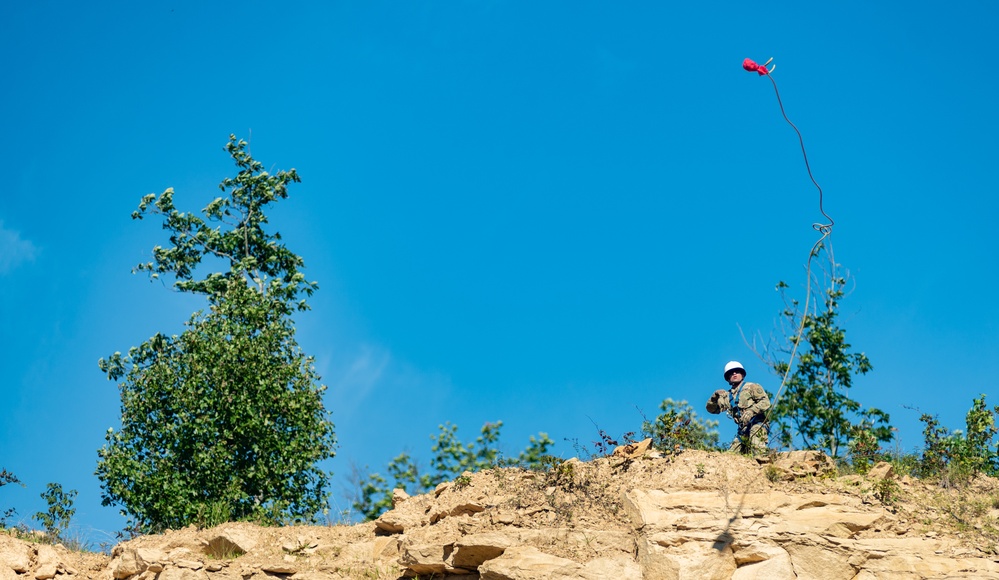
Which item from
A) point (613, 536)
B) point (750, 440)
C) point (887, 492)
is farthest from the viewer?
point (750, 440)

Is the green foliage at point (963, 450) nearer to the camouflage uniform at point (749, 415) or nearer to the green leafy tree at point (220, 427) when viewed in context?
the camouflage uniform at point (749, 415)

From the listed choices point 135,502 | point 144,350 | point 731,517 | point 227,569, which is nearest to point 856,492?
point 731,517

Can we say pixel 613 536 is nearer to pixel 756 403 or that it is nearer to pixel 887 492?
pixel 756 403

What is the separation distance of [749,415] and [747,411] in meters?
0.07

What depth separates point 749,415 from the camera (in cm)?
1723

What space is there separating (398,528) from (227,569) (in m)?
2.53

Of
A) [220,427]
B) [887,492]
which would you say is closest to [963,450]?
[887,492]

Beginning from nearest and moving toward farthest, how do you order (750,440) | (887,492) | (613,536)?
(613,536) → (887,492) → (750,440)

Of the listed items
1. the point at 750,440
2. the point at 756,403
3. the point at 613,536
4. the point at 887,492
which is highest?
the point at 756,403

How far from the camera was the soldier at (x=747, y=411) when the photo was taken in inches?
677

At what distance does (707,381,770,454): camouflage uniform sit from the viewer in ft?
56.5

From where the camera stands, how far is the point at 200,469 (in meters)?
21.4

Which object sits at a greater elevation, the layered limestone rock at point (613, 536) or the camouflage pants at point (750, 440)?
the camouflage pants at point (750, 440)

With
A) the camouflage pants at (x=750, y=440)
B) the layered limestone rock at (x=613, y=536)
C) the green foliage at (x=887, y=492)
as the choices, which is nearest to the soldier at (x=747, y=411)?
the camouflage pants at (x=750, y=440)
